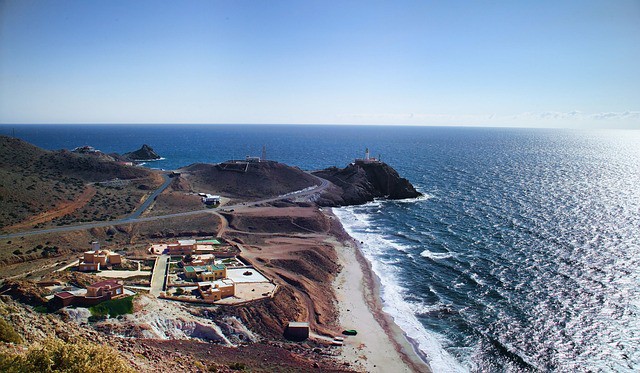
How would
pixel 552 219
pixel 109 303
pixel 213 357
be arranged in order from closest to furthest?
pixel 213 357 → pixel 109 303 → pixel 552 219

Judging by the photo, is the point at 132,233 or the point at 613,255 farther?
the point at 132,233

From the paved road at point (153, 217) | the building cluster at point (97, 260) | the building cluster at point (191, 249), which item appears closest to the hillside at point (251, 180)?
the paved road at point (153, 217)

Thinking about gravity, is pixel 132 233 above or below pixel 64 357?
below

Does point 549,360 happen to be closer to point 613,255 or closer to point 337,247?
point 613,255

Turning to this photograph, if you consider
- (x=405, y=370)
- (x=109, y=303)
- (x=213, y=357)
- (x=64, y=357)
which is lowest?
(x=405, y=370)

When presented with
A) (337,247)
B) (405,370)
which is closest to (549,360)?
(405,370)

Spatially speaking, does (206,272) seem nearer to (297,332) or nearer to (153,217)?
(297,332)

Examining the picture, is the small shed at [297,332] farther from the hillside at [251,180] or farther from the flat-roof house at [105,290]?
the hillside at [251,180]

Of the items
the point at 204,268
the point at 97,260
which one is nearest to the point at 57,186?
the point at 97,260
